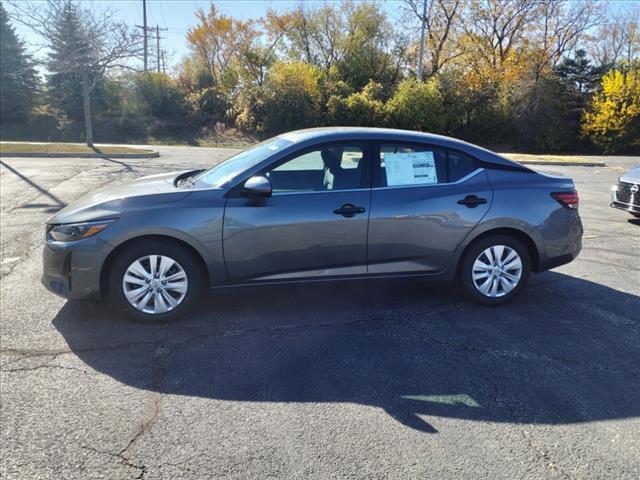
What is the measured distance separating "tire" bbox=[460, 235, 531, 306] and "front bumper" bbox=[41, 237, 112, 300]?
10.2 ft

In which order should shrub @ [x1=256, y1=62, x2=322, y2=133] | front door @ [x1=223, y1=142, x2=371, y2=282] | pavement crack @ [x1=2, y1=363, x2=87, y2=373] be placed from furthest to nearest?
shrub @ [x1=256, y1=62, x2=322, y2=133], front door @ [x1=223, y1=142, x2=371, y2=282], pavement crack @ [x1=2, y1=363, x2=87, y2=373]

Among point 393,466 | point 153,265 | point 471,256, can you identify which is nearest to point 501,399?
point 393,466

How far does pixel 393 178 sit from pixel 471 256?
1.02 m

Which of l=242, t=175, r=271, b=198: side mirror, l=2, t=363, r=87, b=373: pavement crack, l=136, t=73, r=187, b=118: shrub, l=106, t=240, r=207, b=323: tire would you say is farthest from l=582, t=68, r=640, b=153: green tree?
l=2, t=363, r=87, b=373: pavement crack

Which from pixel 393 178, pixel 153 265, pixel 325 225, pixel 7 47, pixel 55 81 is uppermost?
pixel 7 47

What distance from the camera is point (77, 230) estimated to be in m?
3.88

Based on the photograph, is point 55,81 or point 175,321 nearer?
point 175,321

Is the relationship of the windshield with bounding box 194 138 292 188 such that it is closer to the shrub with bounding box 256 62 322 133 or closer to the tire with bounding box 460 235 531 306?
the tire with bounding box 460 235 531 306

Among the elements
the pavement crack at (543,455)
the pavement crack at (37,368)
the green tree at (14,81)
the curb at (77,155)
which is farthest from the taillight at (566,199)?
the green tree at (14,81)

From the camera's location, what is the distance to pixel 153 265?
12.9ft

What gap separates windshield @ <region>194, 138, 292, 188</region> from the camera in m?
4.21

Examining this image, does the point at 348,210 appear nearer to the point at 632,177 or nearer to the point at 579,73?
the point at 632,177

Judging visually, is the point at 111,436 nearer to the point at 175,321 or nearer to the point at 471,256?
the point at 175,321

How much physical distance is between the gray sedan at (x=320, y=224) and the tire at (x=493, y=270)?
1 cm
